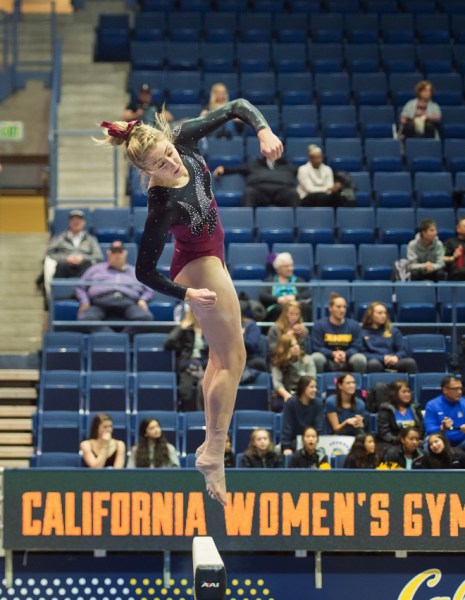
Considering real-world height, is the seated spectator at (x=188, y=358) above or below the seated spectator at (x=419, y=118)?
below

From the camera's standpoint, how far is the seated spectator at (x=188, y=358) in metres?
10.5

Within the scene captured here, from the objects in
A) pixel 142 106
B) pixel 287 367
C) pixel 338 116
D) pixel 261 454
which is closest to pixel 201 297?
pixel 261 454

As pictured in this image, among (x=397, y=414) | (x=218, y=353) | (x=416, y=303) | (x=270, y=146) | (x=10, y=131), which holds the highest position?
(x=10, y=131)

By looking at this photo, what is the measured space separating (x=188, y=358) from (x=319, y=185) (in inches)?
123

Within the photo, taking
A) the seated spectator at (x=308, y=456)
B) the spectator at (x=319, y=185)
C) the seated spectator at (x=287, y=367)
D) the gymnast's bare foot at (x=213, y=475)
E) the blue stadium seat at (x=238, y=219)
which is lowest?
the seated spectator at (x=308, y=456)

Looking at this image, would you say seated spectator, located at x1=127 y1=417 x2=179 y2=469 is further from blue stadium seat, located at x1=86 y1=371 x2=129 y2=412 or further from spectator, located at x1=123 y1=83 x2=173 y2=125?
spectator, located at x1=123 y1=83 x2=173 y2=125

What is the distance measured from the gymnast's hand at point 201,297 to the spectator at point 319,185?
27.0 feet

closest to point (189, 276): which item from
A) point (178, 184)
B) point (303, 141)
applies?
point (178, 184)

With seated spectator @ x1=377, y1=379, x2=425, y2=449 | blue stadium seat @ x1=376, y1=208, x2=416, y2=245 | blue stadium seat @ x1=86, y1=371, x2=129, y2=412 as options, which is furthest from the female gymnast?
blue stadium seat @ x1=376, y1=208, x2=416, y2=245

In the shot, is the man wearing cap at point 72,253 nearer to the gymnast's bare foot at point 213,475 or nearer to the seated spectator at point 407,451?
the seated spectator at point 407,451

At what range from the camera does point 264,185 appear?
1296 centimetres

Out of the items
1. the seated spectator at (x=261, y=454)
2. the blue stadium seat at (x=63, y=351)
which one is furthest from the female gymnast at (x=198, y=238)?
the blue stadium seat at (x=63, y=351)

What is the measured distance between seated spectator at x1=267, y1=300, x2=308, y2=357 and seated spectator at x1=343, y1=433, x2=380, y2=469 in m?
1.55

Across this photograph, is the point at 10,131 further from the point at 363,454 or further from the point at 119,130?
the point at 119,130
